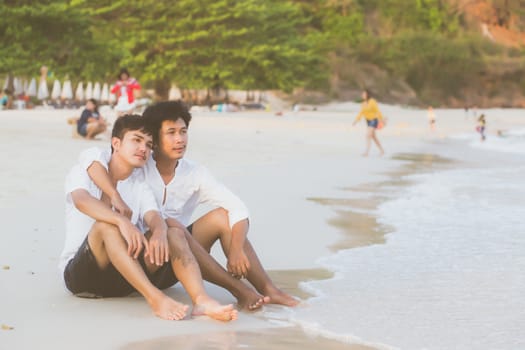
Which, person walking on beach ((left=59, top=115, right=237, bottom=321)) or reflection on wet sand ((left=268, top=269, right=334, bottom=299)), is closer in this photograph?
person walking on beach ((left=59, top=115, right=237, bottom=321))

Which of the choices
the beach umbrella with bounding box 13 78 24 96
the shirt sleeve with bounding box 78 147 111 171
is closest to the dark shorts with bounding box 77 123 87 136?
the shirt sleeve with bounding box 78 147 111 171

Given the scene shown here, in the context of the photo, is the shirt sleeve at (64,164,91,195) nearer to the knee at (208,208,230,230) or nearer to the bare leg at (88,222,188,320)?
the bare leg at (88,222,188,320)

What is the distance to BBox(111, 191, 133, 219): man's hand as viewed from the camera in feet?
15.2

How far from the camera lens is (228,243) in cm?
498

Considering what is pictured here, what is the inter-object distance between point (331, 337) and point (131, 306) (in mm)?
1085

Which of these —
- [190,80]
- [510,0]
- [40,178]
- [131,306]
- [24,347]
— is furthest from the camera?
[510,0]

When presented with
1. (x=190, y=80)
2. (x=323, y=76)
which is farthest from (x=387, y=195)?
(x=323, y=76)

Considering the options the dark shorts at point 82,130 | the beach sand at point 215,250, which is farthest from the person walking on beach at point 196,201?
the dark shorts at point 82,130

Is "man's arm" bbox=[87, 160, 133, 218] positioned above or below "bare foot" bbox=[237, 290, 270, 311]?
above

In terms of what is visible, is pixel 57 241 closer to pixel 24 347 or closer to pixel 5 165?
pixel 24 347

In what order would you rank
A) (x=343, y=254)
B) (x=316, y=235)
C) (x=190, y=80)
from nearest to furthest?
(x=343, y=254), (x=316, y=235), (x=190, y=80)

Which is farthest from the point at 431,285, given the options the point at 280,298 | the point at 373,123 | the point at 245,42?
the point at 245,42

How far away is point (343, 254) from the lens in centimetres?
662

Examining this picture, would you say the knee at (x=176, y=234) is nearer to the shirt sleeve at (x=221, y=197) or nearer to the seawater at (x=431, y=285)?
the shirt sleeve at (x=221, y=197)
